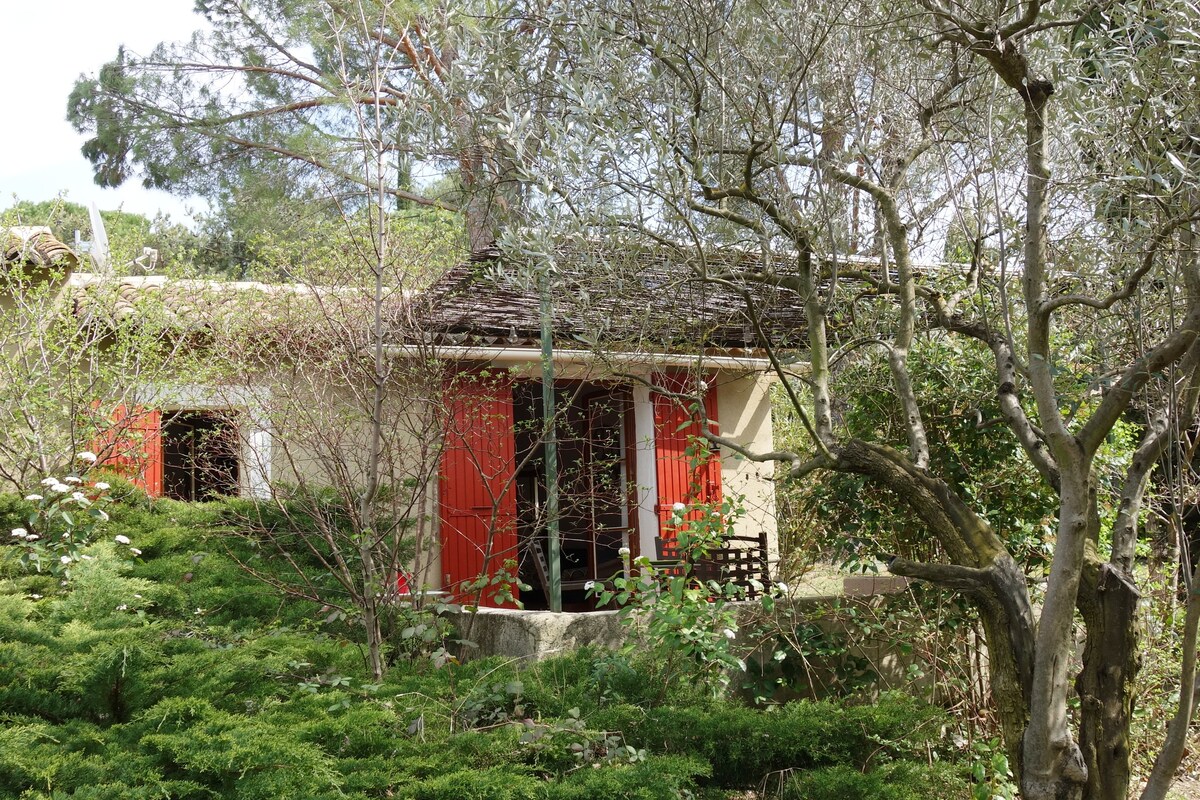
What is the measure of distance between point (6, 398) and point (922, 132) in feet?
25.0

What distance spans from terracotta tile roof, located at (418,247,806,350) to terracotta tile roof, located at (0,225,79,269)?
12.1ft

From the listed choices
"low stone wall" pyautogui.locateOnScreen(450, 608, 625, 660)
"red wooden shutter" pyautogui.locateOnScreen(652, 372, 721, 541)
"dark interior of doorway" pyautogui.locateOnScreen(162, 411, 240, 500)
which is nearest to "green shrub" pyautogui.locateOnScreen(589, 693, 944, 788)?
"low stone wall" pyautogui.locateOnScreen(450, 608, 625, 660)

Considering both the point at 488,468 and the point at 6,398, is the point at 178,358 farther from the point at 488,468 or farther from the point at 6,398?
the point at 488,468

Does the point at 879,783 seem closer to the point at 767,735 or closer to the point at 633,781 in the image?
the point at 767,735

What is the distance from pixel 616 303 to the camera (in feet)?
20.9

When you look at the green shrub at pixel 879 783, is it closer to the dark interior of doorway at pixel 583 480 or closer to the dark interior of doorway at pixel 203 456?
the dark interior of doorway at pixel 583 480

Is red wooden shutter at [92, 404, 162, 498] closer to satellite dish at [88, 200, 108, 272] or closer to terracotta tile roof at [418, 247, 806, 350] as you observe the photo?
satellite dish at [88, 200, 108, 272]

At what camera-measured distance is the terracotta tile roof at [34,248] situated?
360 inches

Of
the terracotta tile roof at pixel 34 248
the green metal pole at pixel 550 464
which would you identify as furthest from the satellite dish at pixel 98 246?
the green metal pole at pixel 550 464

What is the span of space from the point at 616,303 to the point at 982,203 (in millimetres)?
2295

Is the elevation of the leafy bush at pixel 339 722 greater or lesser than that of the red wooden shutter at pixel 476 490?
lesser

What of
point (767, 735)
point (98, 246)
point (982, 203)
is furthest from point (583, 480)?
point (98, 246)

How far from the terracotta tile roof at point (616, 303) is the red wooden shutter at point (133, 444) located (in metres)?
3.08

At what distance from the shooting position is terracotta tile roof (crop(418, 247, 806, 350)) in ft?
19.4
